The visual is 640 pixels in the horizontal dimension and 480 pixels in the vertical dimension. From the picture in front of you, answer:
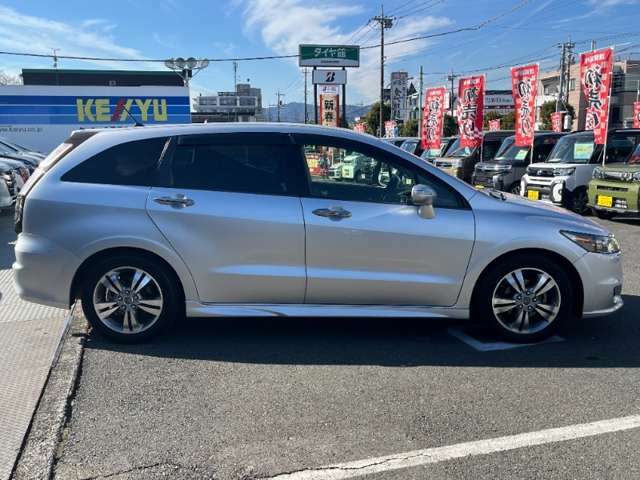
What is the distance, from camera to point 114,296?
446 centimetres

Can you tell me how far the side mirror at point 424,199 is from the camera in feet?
13.9

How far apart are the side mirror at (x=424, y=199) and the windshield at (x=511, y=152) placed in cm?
1196

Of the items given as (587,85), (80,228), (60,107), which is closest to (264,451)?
(80,228)

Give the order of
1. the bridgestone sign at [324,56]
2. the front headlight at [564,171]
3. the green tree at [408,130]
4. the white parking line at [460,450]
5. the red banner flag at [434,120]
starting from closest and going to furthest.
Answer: the white parking line at [460,450] → the front headlight at [564,171] → the red banner flag at [434,120] → the bridgestone sign at [324,56] → the green tree at [408,130]

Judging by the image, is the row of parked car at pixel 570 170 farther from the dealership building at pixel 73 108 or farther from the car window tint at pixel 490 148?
the dealership building at pixel 73 108

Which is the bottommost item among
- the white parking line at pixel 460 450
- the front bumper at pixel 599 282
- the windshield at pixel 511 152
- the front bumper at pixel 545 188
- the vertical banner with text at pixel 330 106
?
the white parking line at pixel 460 450

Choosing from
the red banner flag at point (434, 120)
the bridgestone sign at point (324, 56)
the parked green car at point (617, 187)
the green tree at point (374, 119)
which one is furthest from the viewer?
the green tree at point (374, 119)

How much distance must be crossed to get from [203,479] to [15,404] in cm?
152

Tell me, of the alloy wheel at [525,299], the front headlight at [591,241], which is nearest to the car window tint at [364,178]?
the alloy wheel at [525,299]

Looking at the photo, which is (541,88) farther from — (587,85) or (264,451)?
(264,451)

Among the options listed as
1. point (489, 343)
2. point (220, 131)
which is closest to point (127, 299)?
point (220, 131)

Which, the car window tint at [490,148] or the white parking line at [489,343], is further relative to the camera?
the car window tint at [490,148]

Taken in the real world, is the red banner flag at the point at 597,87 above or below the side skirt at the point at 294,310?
above

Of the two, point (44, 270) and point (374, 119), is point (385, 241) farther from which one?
point (374, 119)
